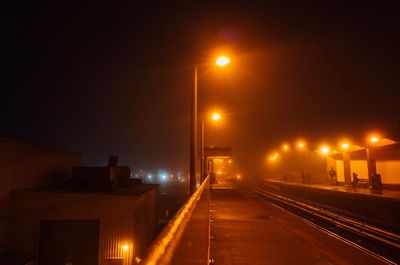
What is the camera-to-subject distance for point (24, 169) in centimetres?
2730

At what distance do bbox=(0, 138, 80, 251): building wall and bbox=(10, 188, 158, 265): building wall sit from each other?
813 mm

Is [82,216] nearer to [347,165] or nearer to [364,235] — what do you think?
[364,235]

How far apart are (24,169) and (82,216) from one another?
259 inches

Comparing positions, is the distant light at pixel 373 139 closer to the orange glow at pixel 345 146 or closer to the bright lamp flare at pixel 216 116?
the orange glow at pixel 345 146

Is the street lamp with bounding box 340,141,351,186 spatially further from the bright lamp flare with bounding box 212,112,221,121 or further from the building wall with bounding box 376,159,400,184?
the bright lamp flare with bounding box 212,112,221,121

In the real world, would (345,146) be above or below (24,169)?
above

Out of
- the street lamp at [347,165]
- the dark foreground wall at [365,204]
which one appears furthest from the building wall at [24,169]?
the street lamp at [347,165]

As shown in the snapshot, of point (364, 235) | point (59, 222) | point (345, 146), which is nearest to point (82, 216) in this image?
point (59, 222)

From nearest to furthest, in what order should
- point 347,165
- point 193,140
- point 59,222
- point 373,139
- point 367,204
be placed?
1. point 193,140
2. point 367,204
3. point 59,222
4. point 373,139
5. point 347,165

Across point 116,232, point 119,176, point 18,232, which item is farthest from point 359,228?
point 119,176

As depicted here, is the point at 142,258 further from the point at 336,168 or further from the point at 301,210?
the point at 336,168

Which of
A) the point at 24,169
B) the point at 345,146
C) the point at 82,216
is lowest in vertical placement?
the point at 82,216

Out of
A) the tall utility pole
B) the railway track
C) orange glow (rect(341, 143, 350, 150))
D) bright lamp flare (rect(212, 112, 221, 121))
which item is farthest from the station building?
orange glow (rect(341, 143, 350, 150))

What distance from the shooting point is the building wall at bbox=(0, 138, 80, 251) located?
2427 cm
